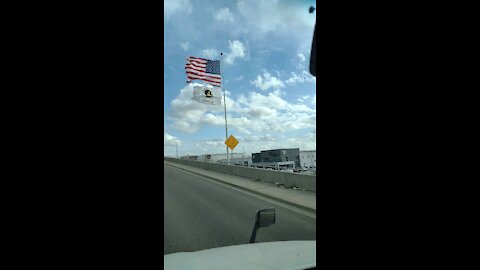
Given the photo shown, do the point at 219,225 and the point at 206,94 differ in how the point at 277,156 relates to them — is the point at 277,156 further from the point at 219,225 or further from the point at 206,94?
the point at 219,225

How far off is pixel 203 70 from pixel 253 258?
65.7ft

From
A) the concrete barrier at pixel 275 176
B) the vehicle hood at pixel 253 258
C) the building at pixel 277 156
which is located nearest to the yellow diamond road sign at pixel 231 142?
the concrete barrier at pixel 275 176

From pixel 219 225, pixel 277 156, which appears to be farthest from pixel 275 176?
pixel 277 156

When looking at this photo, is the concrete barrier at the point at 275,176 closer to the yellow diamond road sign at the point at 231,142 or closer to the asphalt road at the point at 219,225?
the yellow diamond road sign at the point at 231,142

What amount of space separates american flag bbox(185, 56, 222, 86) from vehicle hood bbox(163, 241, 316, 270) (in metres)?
18.6

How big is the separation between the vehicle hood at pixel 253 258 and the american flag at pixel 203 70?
18.6m

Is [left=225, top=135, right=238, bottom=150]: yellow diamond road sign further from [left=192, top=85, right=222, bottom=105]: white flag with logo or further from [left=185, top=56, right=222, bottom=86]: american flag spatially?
[left=185, top=56, right=222, bottom=86]: american flag

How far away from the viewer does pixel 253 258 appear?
3.38m

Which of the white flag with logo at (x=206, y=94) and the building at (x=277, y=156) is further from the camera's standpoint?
the building at (x=277, y=156)

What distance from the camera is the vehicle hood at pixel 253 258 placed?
3.10 meters
